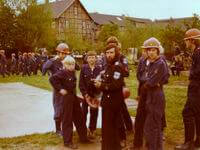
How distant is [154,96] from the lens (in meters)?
6.42

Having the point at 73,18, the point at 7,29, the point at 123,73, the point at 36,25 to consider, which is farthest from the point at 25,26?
the point at 73,18

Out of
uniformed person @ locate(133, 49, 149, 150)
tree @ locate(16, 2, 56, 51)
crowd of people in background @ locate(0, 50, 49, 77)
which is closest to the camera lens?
uniformed person @ locate(133, 49, 149, 150)

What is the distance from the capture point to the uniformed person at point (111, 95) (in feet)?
21.2

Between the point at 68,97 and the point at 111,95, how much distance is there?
1.19 meters

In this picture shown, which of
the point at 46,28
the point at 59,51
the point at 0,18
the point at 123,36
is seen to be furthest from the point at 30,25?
the point at 59,51

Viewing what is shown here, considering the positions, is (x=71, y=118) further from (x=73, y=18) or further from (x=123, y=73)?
(x=73, y=18)

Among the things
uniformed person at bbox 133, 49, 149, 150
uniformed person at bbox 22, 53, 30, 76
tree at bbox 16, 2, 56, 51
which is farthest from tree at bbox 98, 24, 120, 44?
uniformed person at bbox 133, 49, 149, 150

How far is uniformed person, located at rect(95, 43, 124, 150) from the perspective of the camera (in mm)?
6465

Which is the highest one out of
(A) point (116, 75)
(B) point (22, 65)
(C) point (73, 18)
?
(C) point (73, 18)

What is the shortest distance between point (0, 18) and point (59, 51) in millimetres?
30662

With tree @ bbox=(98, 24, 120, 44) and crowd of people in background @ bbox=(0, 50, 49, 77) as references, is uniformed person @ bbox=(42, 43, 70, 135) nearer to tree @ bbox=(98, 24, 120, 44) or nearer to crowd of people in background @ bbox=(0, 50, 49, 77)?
crowd of people in background @ bbox=(0, 50, 49, 77)

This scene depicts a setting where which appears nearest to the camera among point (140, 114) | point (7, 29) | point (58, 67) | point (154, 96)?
point (154, 96)

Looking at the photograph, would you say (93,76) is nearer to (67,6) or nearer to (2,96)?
(2,96)

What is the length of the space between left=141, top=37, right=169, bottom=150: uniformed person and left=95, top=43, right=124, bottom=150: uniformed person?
0.45 metres
